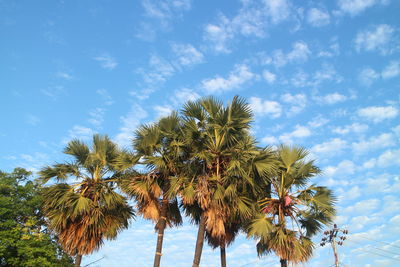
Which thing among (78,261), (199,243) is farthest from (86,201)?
(199,243)

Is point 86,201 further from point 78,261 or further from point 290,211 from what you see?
point 290,211

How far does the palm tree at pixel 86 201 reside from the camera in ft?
48.6

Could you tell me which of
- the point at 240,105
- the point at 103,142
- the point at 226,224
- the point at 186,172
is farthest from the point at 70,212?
the point at 240,105

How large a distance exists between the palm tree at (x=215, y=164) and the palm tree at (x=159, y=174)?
0.56m

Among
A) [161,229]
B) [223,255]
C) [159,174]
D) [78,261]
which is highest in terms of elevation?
[159,174]

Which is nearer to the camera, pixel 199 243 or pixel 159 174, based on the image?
pixel 199 243

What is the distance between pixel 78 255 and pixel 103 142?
532cm

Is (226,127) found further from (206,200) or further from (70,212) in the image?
(70,212)

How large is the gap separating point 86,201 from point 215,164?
5.80 metres

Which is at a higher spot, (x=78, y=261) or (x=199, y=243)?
(x=199, y=243)

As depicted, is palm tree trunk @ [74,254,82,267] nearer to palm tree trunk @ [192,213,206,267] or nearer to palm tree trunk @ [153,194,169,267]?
palm tree trunk @ [153,194,169,267]

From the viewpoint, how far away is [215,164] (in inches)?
583

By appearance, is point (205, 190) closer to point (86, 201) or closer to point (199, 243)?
point (199, 243)

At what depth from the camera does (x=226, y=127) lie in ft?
48.1
